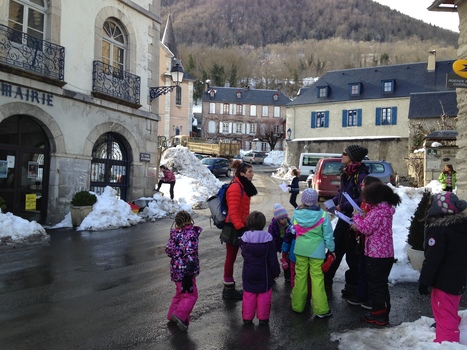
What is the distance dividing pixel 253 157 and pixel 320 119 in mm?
12968

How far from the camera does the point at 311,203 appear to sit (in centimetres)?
510

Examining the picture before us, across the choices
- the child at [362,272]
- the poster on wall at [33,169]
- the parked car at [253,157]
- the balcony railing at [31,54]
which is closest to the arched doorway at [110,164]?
the poster on wall at [33,169]

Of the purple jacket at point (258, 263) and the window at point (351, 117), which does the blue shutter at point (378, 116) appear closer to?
the window at point (351, 117)

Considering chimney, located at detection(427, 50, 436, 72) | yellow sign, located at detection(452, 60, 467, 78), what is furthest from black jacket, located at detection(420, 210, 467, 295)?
chimney, located at detection(427, 50, 436, 72)

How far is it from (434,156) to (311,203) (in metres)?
14.3

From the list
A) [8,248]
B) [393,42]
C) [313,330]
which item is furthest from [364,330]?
[393,42]

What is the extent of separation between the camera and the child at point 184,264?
15.2 ft

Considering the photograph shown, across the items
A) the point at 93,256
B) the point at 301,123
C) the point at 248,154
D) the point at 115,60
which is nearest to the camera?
the point at 93,256

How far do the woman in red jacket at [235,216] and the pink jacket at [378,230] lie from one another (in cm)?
148

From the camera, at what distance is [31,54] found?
1161 cm

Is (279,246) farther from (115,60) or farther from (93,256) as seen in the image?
(115,60)

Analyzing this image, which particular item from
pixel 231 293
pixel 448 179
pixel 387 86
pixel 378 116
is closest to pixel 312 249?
pixel 231 293

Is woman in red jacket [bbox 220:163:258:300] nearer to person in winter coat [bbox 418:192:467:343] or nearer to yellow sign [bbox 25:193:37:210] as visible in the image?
person in winter coat [bbox 418:192:467:343]

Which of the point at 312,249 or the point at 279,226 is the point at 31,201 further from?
the point at 312,249
